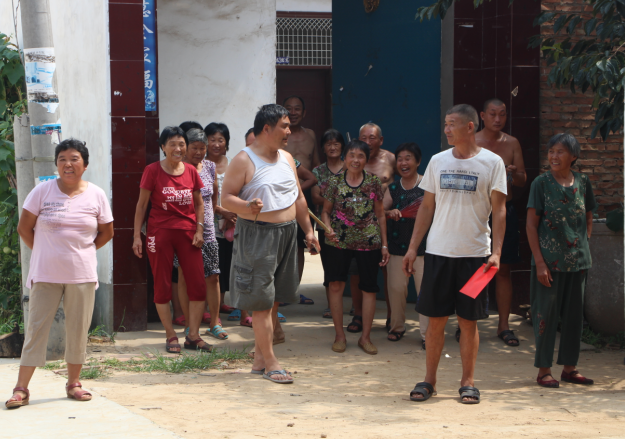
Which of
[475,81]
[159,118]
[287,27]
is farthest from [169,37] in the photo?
[287,27]

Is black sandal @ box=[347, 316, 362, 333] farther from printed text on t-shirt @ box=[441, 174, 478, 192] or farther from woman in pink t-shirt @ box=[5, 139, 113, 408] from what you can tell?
woman in pink t-shirt @ box=[5, 139, 113, 408]

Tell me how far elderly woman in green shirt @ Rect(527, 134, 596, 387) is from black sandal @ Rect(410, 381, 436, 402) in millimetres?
875

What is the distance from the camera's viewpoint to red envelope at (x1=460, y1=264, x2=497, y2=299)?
181 inches

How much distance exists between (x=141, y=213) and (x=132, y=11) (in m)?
1.84

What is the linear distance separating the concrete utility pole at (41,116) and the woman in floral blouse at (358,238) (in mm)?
2219

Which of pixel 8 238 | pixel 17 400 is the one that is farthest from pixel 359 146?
pixel 8 238

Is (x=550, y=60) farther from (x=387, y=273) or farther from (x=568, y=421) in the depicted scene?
(x=568, y=421)

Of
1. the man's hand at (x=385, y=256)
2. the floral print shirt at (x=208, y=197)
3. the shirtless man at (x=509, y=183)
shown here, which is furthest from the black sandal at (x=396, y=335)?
the floral print shirt at (x=208, y=197)

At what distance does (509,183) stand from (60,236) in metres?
3.96

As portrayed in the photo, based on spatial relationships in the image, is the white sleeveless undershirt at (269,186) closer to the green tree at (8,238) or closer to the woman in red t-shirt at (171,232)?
the woman in red t-shirt at (171,232)

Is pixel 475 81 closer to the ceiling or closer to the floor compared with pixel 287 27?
closer to the floor

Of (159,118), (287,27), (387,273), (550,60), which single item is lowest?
(387,273)

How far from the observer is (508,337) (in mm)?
6645

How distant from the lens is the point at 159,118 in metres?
7.48
